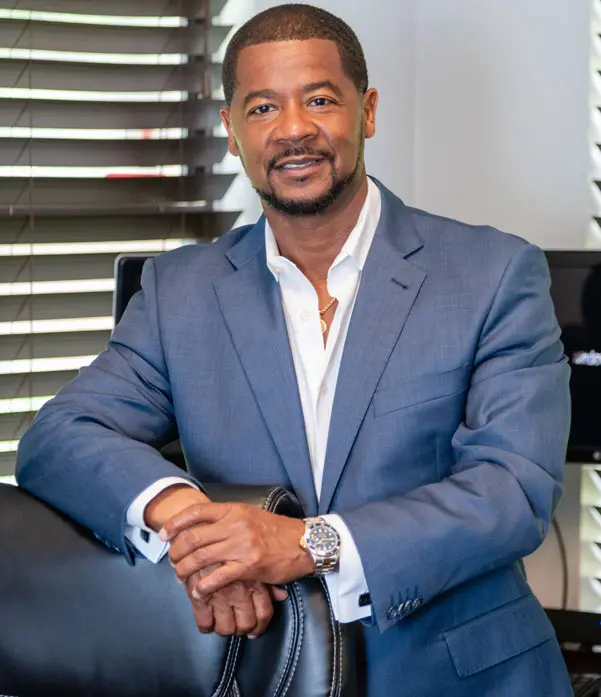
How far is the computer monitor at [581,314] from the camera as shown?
2.09 m

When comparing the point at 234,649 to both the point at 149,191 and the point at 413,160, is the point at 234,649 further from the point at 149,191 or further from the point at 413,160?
the point at 413,160

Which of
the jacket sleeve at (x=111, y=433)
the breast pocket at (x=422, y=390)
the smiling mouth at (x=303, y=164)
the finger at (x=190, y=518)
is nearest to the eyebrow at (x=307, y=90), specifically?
the smiling mouth at (x=303, y=164)

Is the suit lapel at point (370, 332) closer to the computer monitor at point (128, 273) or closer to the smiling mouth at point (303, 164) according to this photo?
the smiling mouth at point (303, 164)

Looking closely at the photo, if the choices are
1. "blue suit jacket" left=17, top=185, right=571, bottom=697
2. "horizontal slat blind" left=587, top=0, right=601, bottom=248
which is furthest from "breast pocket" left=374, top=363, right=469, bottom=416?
"horizontal slat blind" left=587, top=0, right=601, bottom=248

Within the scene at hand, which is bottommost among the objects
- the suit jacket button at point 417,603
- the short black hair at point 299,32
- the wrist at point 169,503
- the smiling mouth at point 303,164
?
the suit jacket button at point 417,603

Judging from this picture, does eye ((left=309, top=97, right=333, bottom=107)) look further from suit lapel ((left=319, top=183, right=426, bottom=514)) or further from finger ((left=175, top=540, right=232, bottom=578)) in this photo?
finger ((left=175, top=540, right=232, bottom=578))

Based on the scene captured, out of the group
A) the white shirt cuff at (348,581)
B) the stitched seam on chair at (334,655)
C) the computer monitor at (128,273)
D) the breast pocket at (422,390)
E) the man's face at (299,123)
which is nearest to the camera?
the stitched seam on chair at (334,655)

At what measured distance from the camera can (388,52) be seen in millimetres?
2646

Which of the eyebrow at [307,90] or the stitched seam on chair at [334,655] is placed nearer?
the stitched seam on chair at [334,655]

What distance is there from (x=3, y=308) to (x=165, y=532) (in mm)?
1186

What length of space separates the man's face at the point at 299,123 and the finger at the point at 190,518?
0.59 meters

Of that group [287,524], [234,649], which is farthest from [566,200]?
[234,649]

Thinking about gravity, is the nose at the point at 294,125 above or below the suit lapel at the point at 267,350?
above

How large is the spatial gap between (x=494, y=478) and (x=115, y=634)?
22.0 inches
